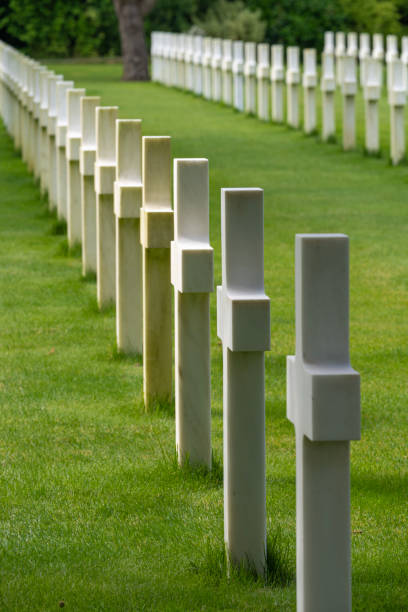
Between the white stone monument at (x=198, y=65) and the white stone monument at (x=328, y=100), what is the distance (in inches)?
364

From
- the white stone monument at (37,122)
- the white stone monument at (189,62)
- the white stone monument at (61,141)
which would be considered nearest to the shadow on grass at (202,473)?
the white stone monument at (61,141)

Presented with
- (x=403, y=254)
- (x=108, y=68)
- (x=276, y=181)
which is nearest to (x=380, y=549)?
(x=403, y=254)

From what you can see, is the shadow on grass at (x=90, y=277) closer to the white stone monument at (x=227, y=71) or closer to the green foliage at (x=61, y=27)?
the white stone monument at (x=227, y=71)

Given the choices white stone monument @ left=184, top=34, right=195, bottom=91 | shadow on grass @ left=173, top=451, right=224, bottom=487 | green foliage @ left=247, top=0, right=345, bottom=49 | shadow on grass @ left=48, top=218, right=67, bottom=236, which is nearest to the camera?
shadow on grass @ left=173, top=451, right=224, bottom=487

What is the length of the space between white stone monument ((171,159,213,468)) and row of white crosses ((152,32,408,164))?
1158 centimetres

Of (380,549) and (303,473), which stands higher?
(303,473)

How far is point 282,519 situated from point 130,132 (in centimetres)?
289

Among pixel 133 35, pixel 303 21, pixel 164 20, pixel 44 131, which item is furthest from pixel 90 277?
pixel 164 20

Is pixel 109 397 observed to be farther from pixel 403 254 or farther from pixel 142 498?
pixel 403 254

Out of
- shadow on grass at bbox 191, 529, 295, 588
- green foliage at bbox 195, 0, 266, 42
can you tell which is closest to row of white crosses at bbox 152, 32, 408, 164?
green foliage at bbox 195, 0, 266, 42

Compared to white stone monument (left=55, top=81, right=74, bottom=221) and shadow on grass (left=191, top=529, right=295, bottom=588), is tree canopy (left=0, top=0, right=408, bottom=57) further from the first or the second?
shadow on grass (left=191, top=529, right=295, bottom=588)

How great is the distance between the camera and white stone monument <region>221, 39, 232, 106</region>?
26.2 metres

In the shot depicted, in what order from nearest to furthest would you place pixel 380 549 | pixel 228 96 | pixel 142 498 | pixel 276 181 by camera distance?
pixel 380 549, pixel 142 498, pixel 276 181, pixel 228 96

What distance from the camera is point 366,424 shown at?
6137 mm
